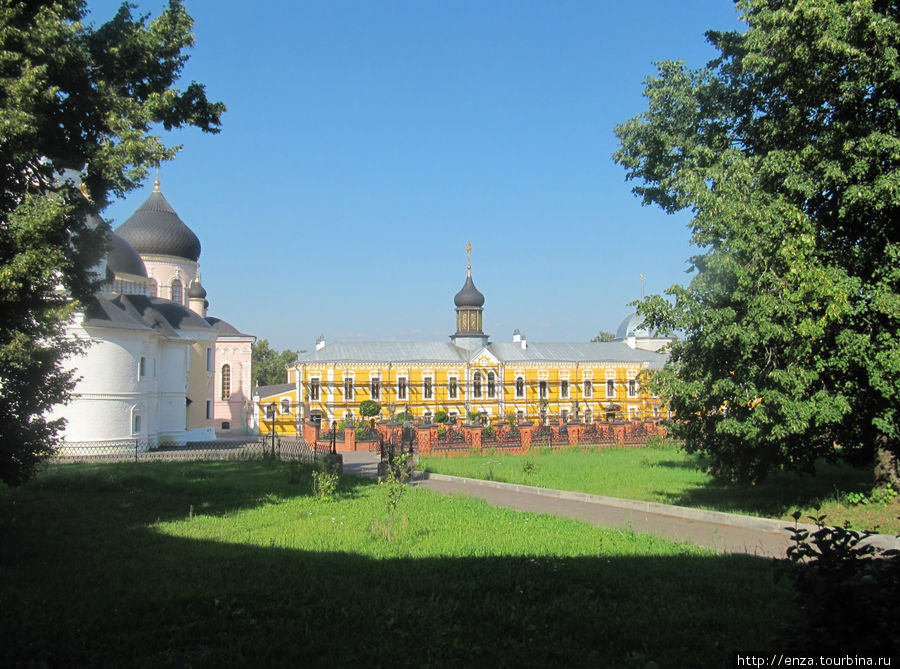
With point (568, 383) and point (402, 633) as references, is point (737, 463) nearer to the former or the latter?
point (402, 633)

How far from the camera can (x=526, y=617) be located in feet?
18.9

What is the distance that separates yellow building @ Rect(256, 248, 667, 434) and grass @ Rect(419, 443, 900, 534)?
875 inches

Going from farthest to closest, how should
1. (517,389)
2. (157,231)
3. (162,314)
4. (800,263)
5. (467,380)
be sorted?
(517,389)
(467,380)
(157,231)
(162,314)
(800,263)

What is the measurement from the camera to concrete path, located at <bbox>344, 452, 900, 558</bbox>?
906cm

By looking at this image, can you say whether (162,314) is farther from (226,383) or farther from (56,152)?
(56,152)

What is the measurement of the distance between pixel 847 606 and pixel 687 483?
526 inches

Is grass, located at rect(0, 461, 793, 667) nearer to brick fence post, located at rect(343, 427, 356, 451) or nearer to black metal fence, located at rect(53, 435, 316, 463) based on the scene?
black metal fence, located at rect(53, 435, 316, 463)

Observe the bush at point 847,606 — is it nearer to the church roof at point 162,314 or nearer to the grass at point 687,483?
the grass at point 687,483

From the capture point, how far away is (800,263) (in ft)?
30.3

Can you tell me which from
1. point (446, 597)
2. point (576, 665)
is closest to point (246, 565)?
point (446, 597)

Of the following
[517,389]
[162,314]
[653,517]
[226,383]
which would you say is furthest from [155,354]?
[517,389]

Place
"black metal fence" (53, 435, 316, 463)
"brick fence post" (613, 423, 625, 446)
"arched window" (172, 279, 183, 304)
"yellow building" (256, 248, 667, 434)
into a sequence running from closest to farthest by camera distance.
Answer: "black metal fence" (53, 435, 316, 463) → "brick fence post" (613, 423, 625, 446) → "arched window" (172, 279, 183, 304) → "yellow building" (256, 248, 667, 434)

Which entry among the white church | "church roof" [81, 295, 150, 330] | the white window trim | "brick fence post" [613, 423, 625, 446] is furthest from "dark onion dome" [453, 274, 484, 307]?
"church roof" [81, 295, 150, 330]

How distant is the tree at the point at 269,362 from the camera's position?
76188 millimetres
